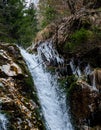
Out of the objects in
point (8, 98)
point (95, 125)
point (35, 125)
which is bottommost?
point (95, 125)

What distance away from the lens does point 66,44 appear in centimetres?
1409

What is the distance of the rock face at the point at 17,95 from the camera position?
10.2 m

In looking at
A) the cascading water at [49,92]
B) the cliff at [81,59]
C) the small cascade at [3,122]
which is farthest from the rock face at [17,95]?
the cliff at [81,59]

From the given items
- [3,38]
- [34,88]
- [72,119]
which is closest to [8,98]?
[34,88]

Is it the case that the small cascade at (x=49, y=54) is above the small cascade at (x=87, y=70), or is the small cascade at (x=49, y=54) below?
above

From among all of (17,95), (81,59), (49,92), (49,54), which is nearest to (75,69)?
(81,59)

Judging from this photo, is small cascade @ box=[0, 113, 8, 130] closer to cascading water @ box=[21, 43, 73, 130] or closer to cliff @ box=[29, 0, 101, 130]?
cascading water @ box=[21, 43, 73, 130]

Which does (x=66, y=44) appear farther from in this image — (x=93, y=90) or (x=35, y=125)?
(x=35, y=125)

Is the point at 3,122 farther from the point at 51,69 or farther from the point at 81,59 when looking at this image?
the point at 81,59

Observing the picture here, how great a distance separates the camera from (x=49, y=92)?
12.9 metres

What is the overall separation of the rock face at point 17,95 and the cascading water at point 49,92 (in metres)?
0.66

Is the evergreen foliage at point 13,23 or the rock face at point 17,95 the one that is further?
the evergreen foliage at point 13,23

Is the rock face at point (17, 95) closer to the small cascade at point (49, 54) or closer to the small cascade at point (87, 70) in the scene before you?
the small cascade at point (49, 54)

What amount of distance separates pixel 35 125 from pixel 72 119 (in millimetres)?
2064
